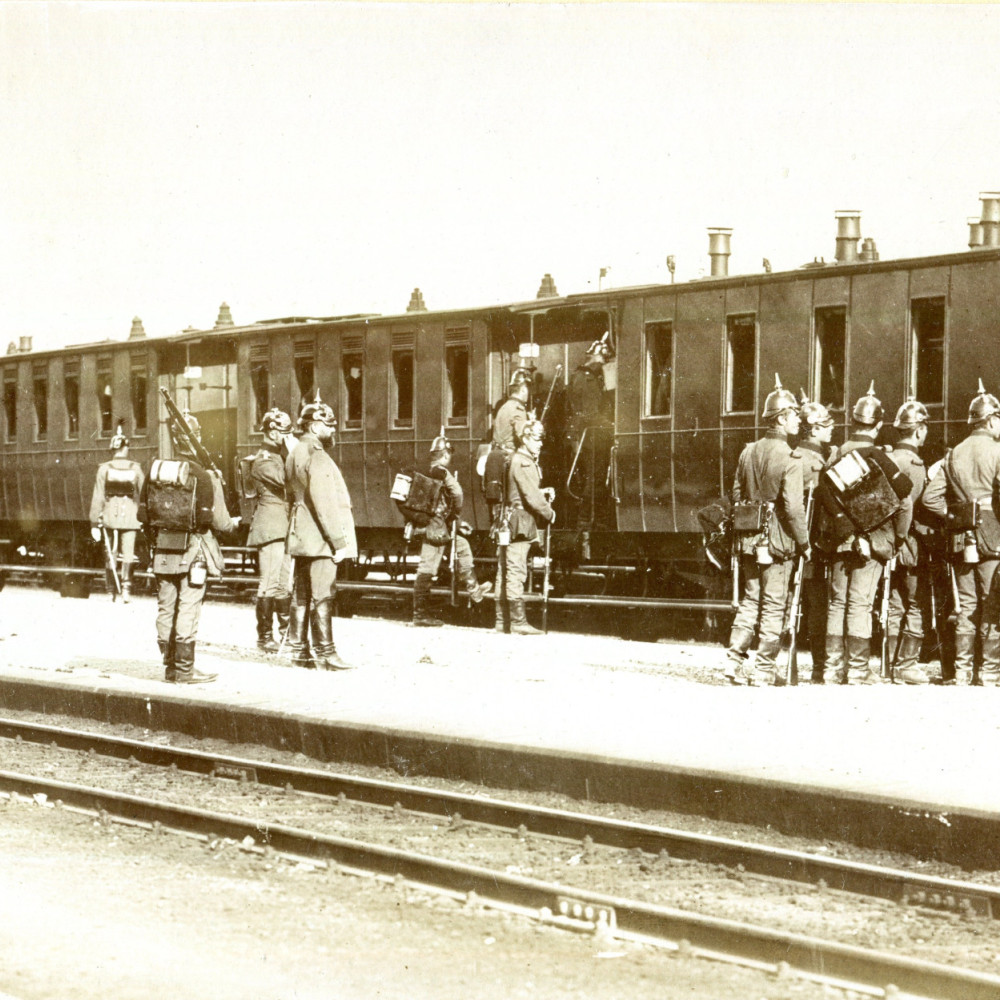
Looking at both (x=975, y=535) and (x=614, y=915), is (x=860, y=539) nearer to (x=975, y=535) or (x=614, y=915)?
(x=975, y=535)

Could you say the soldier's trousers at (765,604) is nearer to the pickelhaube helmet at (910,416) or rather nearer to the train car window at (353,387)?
the pickelhaube helmet at (910,416)

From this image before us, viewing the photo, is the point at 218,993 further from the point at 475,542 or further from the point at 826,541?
the point at 475,542

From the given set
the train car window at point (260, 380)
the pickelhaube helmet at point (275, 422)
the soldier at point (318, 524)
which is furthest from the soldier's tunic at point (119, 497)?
the soldier at point (318, 524)

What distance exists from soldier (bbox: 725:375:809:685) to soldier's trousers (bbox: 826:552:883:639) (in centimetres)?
32

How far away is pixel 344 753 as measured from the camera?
9.91m

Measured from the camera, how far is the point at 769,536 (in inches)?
459

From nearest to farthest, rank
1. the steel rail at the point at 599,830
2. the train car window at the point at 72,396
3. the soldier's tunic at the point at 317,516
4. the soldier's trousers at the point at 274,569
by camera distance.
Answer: the steel rail at the point at 599,830, the soldier's tunic at the point at 317,516, the soldier's trousers at the point at 274,569, the train car window at the point at 72,396

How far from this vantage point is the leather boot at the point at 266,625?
1457cm

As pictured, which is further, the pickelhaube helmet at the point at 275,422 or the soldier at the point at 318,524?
the pickelhaube helmet at the point at 275,422

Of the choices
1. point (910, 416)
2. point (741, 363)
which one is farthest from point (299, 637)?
point (741, 363)

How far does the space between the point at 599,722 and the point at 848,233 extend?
40.5 feet

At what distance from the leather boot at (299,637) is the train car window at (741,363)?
18.8 ft

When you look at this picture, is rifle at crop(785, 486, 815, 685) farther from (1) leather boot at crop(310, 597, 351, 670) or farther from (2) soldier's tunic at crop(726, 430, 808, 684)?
(1) leather boot at crop(310, 597, 351, 670)

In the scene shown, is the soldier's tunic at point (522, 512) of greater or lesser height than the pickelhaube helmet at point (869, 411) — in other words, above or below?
below
